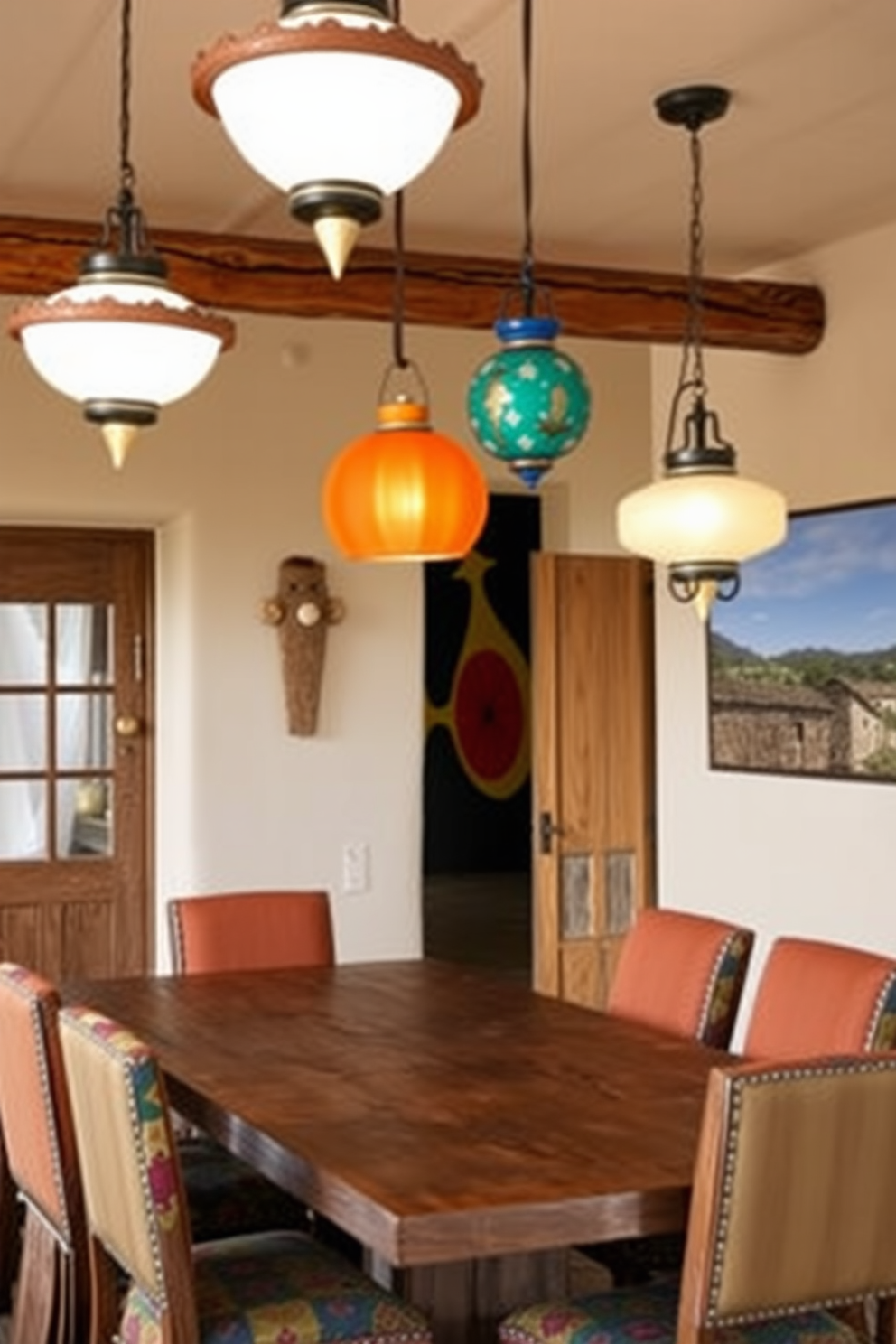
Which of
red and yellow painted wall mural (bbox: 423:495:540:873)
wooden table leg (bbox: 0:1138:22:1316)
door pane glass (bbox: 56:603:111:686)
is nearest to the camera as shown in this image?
wooden table leg (bbox: 0:1138:22:1316)

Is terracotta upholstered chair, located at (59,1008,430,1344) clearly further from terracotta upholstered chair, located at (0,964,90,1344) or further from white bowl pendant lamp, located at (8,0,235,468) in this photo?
white bowl pendant lamp, located at (8,0,235,468)

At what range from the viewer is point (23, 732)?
5906 mm

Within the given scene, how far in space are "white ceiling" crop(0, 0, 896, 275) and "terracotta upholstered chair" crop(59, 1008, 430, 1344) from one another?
1.85 metres

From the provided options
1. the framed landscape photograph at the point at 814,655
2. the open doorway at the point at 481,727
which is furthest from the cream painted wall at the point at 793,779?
the open doorway at the point at 481,727

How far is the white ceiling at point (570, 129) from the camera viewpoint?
3449mm

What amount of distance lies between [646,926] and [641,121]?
1737 mm

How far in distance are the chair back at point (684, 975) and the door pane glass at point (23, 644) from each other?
8.34 ft

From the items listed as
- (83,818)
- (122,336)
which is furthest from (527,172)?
(83,818)

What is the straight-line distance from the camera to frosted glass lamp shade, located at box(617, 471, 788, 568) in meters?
3.52

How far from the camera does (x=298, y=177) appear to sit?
80.7 inches

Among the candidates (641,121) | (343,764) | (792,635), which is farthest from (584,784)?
(641,121)

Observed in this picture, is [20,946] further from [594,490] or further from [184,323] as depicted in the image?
[184,323]

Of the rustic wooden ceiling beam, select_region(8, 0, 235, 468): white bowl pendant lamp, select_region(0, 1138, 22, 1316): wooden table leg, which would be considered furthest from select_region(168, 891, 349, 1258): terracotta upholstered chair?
select_region(8, 0, 235, 468): white bowl pendant lamp

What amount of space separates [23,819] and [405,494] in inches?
118
